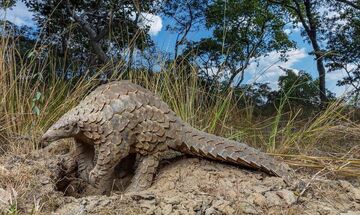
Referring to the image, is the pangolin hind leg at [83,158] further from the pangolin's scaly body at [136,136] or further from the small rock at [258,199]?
the small rock at [258,199]

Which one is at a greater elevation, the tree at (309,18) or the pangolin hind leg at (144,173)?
the tree at (309,18)

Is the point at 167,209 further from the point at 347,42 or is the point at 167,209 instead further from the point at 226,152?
the point at 347,42

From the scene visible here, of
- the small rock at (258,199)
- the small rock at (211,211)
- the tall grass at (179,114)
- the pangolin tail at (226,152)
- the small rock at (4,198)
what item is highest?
the tall grass at (179,114)

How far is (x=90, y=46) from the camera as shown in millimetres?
9438

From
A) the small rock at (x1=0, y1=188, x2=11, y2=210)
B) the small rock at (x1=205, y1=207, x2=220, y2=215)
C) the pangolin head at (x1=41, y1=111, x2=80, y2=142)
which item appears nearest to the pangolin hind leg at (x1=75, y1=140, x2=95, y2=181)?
the pangolin head at (x1=41, y1=111, x2=80, y2=142)

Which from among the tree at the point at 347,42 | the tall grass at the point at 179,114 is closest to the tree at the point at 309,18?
the tree at the point at 347,42

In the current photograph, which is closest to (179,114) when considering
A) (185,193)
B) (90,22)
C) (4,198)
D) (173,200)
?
(185,193)

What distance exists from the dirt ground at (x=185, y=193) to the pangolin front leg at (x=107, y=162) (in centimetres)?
13

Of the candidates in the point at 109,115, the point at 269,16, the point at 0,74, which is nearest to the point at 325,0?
the point at 269,16

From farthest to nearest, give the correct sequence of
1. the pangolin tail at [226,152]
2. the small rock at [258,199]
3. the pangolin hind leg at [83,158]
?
the pangolin hind leg at [83,158]
the pangolin tail at [226,152]
the small rock at [258,199]

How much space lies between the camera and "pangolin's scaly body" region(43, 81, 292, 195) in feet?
9.77

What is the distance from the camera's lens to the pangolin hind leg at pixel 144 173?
3021 mm

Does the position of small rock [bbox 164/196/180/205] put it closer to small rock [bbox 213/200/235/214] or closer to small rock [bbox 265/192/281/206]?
small rock [bbox 213/200/235/214]

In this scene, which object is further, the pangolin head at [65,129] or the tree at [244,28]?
the tree at [244,28]
